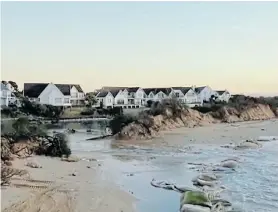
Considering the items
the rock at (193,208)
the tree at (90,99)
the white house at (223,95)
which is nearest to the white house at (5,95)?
the tree at (90,99)

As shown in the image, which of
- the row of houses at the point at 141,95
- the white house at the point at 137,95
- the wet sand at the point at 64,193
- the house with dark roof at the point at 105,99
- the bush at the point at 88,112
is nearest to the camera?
the wet sand at the point at 64,193

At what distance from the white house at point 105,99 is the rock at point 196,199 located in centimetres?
5558

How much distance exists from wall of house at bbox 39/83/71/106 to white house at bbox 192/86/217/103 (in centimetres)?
2713

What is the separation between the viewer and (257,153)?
25906mm

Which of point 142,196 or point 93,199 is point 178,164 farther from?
point 93,199

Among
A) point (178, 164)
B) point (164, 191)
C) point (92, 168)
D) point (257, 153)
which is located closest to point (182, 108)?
point (257, 153)

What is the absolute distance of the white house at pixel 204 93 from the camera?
80.1 m

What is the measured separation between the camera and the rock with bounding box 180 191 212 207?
12469 mm

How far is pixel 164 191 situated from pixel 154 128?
913 inches

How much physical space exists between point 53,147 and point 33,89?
45047mm

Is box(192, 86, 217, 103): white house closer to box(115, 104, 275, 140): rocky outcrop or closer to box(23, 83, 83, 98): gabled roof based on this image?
box(115, 104, 275, 140): rocky outcrop

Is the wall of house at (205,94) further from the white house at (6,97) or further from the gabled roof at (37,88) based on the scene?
the white house at (6,97)

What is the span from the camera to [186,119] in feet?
157

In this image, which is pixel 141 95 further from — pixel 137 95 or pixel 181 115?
pixel 181 115
